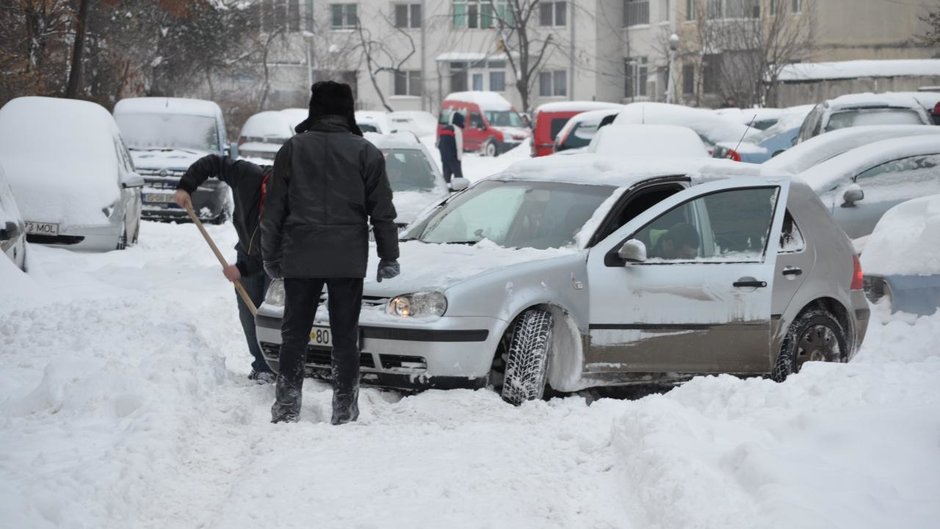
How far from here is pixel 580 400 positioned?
788 cm

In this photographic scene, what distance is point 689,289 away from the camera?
8.37 m

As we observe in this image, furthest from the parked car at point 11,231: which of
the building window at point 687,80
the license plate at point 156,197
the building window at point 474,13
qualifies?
the building window at point 474,13

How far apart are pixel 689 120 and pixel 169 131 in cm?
1047

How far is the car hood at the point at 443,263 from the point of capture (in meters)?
7.69

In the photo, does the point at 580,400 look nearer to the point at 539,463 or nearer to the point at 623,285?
the point at 623,285

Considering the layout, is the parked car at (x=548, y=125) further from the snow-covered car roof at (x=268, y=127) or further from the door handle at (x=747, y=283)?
the door handle at (x=747, y=283)

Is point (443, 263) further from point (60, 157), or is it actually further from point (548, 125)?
A: point (548, 125)

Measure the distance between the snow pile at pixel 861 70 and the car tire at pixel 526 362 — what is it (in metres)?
37.2

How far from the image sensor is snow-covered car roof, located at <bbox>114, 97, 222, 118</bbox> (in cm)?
2216

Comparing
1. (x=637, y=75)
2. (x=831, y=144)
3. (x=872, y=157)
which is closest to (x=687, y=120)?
(x=831, y=144)

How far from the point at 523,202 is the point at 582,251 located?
83cm

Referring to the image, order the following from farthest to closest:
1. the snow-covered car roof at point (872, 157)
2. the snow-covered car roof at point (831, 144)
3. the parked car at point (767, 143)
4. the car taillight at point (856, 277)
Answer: the parked car at point (767, 143) < the snow-covered car roof at point (831, 144) < the snow-covered car roof at point (872, 157) < the car taillight at point (856, 277)

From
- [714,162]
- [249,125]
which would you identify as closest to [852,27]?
[249,125]

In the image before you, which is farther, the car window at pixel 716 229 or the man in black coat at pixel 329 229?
the car window at pixel 716 229
